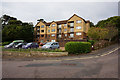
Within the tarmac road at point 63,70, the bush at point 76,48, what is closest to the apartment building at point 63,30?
the bush at point 76,48

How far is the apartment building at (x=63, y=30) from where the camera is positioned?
40125 millimetres

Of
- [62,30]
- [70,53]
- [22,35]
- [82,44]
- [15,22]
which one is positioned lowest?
[70,53]

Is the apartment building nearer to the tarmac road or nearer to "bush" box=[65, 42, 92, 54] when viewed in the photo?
"bush" box=[65, 42, 92, 54]

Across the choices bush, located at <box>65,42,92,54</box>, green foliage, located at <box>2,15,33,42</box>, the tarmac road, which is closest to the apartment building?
green foliage, located at <box>2,15,33,42</box>

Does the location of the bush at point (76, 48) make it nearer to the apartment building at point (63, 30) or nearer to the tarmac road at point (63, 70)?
the tarmac road at point (63, 70)

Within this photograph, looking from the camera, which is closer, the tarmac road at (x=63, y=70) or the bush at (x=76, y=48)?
the tarmac road at (x=63, y=70)

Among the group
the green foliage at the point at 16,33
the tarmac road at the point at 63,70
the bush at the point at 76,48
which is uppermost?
the green foliage at the point at 16,33

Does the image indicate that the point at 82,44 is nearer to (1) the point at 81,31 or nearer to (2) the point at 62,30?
(1) the point at 81,31

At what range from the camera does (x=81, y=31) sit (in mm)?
39750

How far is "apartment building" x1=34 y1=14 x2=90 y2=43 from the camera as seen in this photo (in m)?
40.1

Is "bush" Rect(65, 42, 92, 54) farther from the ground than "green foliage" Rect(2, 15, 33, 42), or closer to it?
closer to it

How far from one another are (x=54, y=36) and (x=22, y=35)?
1612cm

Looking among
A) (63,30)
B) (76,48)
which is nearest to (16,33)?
(63,30)

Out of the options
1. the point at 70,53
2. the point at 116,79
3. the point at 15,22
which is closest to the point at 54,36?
the point at 15,22
